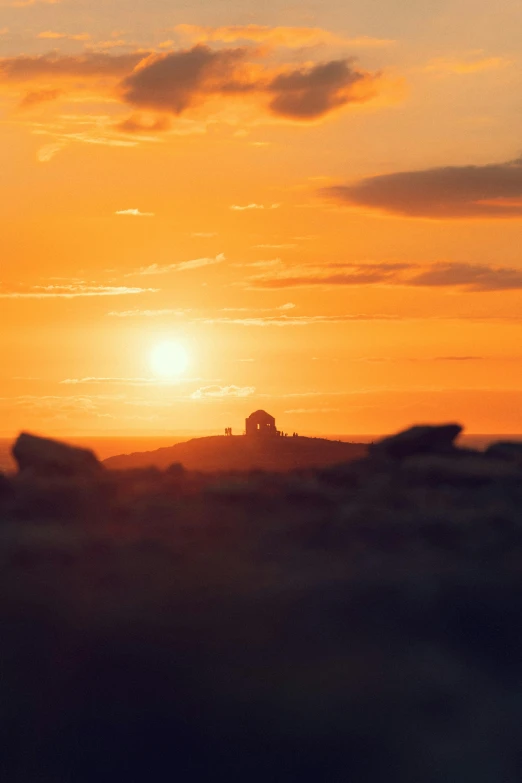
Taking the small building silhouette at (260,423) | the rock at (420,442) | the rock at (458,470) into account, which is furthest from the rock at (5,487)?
the small building silhouette at (260,423)

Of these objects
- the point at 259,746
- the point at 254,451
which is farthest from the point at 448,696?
the point at 254,451

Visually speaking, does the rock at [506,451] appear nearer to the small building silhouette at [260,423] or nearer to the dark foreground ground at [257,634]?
the dark foreground ground at [257,634]

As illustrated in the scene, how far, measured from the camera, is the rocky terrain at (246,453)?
188ft

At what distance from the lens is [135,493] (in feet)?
122

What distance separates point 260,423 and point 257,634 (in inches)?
1879

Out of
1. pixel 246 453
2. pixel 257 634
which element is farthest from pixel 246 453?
pixel 257 634

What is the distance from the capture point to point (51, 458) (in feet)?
131

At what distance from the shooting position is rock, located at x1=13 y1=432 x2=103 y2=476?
129ft

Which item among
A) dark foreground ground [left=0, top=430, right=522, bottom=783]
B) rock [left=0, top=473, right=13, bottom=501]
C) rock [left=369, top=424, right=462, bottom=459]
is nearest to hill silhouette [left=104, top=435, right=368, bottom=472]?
rock [left=369, top=424, right=462, bottom=459]

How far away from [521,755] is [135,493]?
18.6 metres

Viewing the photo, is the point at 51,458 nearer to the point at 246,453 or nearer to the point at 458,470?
the point at 458,470

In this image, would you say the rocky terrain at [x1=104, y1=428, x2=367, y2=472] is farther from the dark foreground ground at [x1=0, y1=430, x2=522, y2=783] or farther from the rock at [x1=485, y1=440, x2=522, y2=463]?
the dark foreground ground at [x1=0, y1=430, x2=522, y2=783]

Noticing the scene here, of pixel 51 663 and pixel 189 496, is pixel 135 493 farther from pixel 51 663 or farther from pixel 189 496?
pixel 51 663

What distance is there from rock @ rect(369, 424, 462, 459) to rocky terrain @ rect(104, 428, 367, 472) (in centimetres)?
1069
